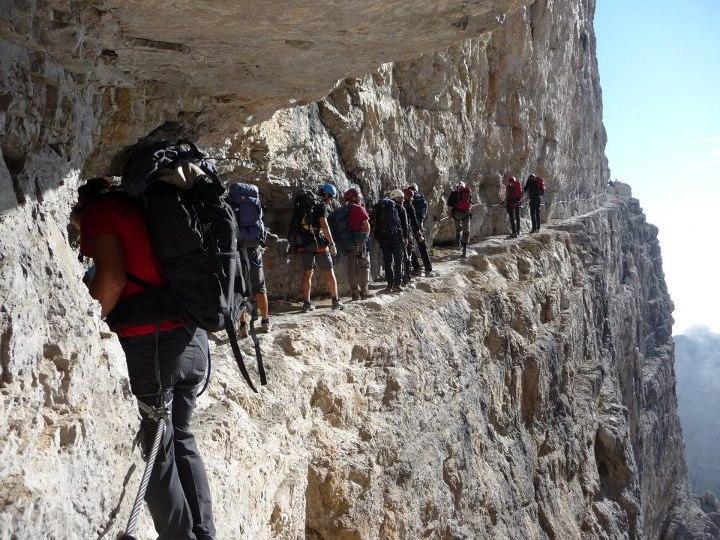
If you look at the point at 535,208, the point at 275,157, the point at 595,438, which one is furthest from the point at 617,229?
the point at 275,157

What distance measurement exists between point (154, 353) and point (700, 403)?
386 ft

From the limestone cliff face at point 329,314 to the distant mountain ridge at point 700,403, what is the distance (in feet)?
215

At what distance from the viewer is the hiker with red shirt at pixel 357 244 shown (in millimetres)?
9703

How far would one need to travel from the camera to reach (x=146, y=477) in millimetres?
2850

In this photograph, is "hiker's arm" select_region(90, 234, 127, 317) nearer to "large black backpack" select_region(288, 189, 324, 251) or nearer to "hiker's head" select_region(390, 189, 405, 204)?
"large black backpack" select_region(288, 189, 324, 251)

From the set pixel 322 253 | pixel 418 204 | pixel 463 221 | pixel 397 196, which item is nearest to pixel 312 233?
pixel 322 253

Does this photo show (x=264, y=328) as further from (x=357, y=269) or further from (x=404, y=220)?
(x=404, y=220)

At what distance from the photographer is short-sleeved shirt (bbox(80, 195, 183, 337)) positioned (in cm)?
315

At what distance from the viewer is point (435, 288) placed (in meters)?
11.4

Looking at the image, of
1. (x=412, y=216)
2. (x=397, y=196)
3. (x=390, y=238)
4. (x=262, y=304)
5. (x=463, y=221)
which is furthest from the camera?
(x=463, y=221)

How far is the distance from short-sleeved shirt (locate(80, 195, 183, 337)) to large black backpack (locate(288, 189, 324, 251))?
210 inches

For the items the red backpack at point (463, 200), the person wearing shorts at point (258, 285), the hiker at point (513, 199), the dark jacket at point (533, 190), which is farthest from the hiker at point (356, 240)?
the dark jacket at point (533, 190)

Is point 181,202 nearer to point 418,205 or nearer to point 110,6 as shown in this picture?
point 110,6

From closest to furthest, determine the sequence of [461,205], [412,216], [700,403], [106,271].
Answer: [106,271], [412,216], [461,205], [700,403]
